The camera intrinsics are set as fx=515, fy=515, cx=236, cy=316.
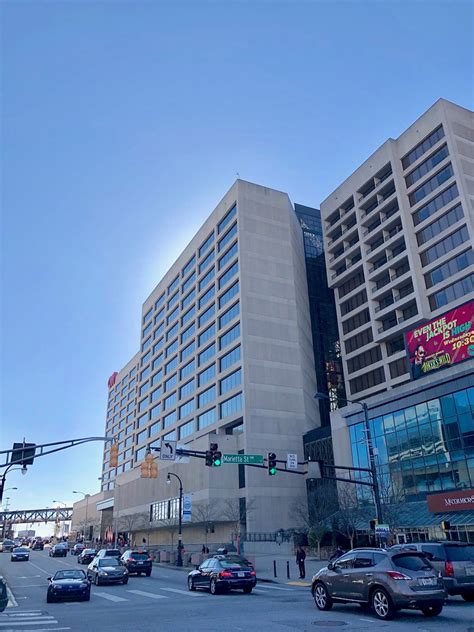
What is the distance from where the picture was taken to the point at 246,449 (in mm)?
61594

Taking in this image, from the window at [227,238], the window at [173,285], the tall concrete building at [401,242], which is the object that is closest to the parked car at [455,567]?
the tall concrete building at [401,242]

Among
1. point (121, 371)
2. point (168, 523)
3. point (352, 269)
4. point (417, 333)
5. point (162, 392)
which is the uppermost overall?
point (121, 371)

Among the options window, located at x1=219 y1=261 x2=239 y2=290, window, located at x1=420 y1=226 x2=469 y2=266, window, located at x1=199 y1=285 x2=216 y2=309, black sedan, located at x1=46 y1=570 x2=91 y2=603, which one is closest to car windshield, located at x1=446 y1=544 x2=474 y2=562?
black sedan, located at x1=46 y1=570 x2=91 y2=603

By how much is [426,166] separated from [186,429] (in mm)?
50823

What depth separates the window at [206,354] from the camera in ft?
247

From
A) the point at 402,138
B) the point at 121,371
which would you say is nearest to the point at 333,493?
the point at 402,138

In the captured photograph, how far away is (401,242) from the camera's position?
2569 inches

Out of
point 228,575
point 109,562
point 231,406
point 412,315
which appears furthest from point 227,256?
point 228,575

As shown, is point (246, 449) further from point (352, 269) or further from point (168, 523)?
point (352, 269)

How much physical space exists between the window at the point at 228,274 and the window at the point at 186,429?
21394 mm

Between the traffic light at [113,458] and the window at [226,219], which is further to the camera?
the window at [226,219]

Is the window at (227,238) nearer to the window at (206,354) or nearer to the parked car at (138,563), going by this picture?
the window at (206,354)

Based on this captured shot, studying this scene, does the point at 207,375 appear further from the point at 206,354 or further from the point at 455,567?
the point at 455,567

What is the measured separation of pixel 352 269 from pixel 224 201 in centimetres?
2256
